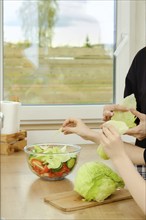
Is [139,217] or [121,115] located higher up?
[121,115]

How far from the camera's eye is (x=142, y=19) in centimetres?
268

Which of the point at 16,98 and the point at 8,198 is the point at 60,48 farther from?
the point at 8,198

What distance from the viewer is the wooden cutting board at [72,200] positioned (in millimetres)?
1511

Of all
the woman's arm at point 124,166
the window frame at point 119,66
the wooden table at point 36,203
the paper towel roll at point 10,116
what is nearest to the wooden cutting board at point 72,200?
the wooden table at point 36,203

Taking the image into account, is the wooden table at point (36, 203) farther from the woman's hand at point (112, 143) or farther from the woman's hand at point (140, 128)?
the woman's hand at point (140, 128)

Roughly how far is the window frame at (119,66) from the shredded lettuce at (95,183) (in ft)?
3.57

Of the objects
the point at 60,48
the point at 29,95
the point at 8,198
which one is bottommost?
the point at 8,198

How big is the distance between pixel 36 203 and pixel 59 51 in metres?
1.31

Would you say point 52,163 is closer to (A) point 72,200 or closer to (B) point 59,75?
(A) point 72,200

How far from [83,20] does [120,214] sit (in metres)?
1.51

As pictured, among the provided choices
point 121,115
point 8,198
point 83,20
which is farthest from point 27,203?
point 83,20

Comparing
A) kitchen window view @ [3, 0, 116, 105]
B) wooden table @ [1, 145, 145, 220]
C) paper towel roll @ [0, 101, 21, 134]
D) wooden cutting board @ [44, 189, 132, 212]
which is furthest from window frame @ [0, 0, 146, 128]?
wooden cutting board @ [44, 189, 132, 212]

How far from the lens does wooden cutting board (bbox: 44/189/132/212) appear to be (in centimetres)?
151

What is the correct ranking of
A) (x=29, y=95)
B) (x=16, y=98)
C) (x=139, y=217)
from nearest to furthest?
(x=139, y=217) → (x=16, y=98) → (x=29, y=95)
